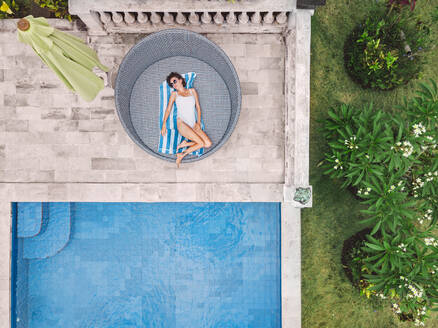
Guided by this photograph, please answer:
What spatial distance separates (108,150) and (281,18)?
351cm

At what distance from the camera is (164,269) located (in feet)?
18.3

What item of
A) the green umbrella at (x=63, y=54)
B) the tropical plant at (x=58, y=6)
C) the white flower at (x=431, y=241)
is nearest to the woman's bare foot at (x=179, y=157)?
the green umbrella at (x=63, y=54)

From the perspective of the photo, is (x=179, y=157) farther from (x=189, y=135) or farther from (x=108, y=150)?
(x=108, y=150)

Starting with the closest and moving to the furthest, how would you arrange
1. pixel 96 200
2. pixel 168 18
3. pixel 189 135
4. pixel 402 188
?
pixel 402 188, pixel 168 18, pixel 189 135, pixel 96 200

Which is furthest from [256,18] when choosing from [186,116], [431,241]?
[431,241]

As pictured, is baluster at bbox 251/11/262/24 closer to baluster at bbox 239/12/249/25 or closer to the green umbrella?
baluster at bbox 239/12/249/25

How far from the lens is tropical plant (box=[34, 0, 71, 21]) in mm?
4848

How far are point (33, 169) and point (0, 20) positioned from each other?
2.52m

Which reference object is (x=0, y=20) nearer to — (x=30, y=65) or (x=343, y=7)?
(x=30, y=65)

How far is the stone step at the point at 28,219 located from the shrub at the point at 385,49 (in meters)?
6.25

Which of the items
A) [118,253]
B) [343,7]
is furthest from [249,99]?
[118,253]

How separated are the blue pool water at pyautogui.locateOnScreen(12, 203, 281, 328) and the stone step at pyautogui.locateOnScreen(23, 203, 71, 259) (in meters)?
0.08

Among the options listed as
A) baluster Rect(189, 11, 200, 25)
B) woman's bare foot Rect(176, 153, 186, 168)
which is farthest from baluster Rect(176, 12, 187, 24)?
woman's bare foot Rect(176, 153, 186, 168)

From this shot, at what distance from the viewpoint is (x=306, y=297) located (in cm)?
576
